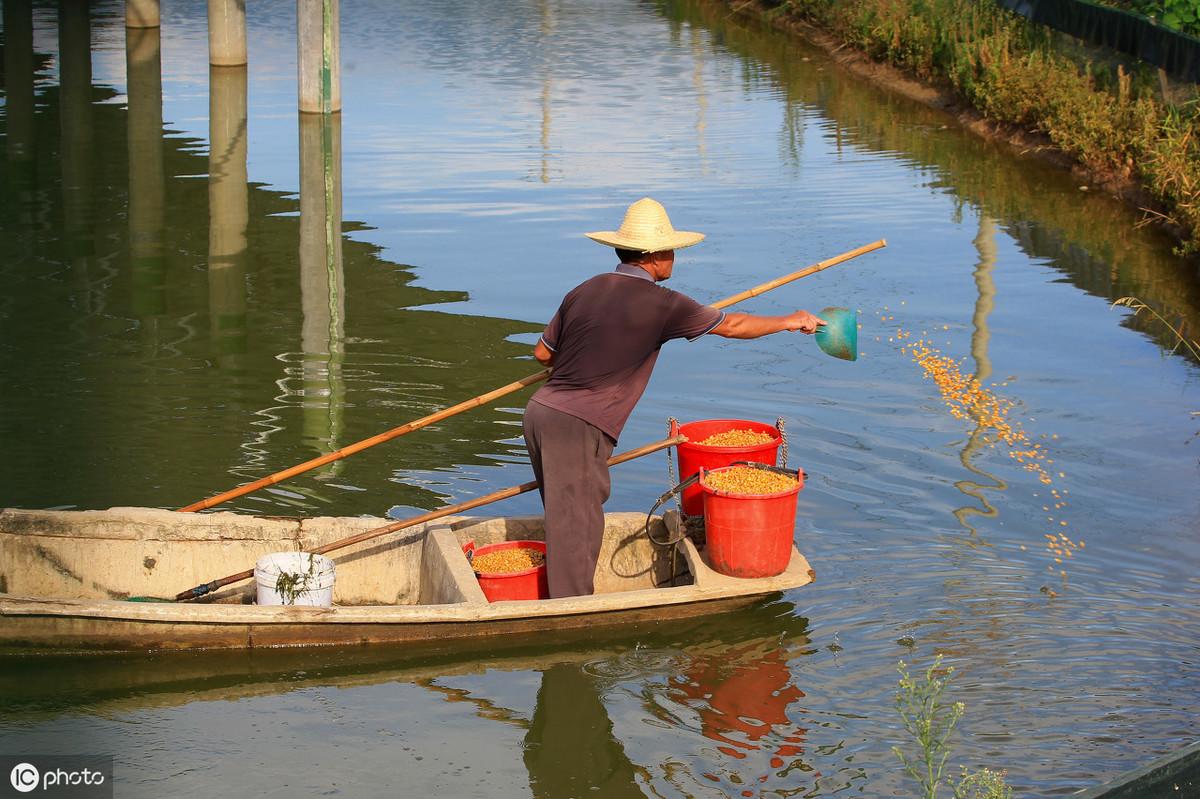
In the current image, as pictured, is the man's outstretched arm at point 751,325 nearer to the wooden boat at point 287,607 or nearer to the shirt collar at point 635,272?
the shirt collar at point 635,272

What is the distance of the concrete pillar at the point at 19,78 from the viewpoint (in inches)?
746

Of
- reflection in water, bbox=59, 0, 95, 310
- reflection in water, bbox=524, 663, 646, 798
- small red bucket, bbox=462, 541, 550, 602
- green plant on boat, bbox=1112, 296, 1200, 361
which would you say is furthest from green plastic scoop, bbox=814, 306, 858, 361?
reflection in water, bbox=59, 0, 95, 310

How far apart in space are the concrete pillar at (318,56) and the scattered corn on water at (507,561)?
13.1 metres

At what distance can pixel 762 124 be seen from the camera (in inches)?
828

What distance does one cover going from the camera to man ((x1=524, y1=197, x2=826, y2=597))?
6750 mm

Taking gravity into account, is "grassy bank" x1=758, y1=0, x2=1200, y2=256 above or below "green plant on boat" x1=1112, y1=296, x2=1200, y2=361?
above

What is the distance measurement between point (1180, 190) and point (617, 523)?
912 cm

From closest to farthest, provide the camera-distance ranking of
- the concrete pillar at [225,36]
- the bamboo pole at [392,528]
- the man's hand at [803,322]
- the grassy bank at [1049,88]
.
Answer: the man's hand at [803,322], the bamboo pole at [392,528], the grassy bank at [1049,88], the concrete pillar at [225,36]

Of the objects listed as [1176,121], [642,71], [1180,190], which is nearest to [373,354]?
[1180,190]

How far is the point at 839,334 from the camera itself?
713 centimetres

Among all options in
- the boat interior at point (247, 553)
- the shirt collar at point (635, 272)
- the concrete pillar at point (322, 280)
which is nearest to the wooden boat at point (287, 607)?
the boat interior at point (247, 553)

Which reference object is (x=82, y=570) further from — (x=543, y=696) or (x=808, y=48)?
(x=808, y=48)

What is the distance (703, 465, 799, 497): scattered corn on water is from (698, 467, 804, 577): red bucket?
5 centimetres

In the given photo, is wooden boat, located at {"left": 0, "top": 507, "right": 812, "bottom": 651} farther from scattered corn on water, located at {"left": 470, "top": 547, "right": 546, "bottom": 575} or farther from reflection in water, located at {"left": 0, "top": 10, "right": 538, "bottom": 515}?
reflection in water, located at {"left": 0, "top": 10, "right": 538, "bottom": 515}
